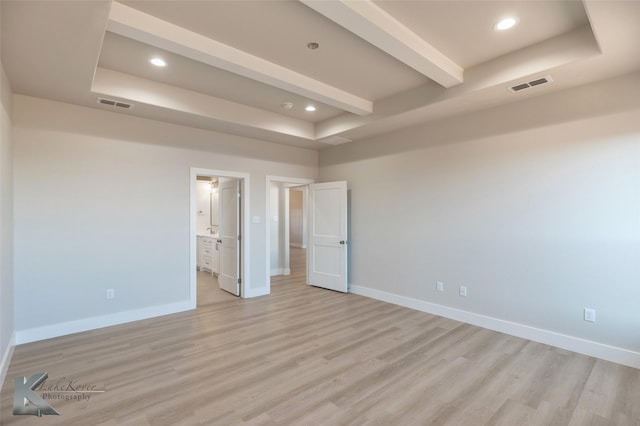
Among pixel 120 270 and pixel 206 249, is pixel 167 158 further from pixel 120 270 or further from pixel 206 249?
pixel 206 249

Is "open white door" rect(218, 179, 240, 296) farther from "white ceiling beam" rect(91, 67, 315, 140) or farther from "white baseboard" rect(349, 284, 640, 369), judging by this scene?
"white baseboard" rect(349, 284, 640, 369)

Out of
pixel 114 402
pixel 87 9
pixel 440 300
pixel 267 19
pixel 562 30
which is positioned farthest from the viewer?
pixel 440 300

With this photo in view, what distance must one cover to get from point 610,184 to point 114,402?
4.84 m

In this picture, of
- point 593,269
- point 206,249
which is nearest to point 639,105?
point 593,269

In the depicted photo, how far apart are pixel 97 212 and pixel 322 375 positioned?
337cm

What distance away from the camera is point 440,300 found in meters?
4.46

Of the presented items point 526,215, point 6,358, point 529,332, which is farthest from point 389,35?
point 6,358

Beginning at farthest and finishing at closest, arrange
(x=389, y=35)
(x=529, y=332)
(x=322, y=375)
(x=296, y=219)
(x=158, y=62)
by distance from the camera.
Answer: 1. (x=296, y=219)
2. (x=529, y=332)
3. (x=158, y=62)
4. (x=322, y=375)
5. (x=389, y=35)

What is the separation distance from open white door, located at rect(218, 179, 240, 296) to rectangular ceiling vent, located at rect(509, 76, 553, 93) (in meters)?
4.17

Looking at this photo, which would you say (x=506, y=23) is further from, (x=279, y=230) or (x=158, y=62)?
(x=279, y=230)

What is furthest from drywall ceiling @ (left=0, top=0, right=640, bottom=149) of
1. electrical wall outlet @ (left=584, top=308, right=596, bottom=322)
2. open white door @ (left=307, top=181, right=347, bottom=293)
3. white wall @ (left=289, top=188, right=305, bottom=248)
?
white wall @ (left=289, top=188, right=305, bottom=248)

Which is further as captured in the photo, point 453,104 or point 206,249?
point 206,249

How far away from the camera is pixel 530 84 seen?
10.6 feet

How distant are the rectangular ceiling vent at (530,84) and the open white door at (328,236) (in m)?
2.91
